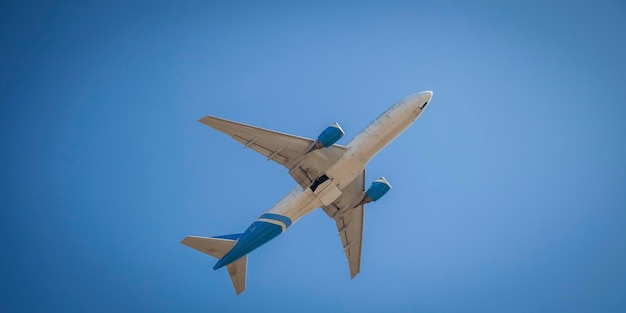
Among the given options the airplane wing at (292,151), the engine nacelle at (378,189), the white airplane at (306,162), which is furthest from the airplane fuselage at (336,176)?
the engine nacelle at (378,189)

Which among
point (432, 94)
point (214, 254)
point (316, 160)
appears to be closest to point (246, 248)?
point (214, 254)

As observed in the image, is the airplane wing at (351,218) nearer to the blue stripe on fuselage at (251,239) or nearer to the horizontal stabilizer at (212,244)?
the blue stripe on fuselage at (251,239)

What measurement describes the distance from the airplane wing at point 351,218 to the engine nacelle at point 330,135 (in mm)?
7325

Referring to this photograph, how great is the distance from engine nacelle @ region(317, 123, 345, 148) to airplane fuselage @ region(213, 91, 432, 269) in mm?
1897

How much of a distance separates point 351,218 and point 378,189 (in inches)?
197

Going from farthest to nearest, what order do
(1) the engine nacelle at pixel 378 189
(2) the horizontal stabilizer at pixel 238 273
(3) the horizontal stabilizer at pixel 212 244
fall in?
1. (1) the engine nacelle at pixel 378 189
2. (2) the horizontal stabilizer at pixel 238 273
3. (3) the horizontal stabilizer at pixel 212 244

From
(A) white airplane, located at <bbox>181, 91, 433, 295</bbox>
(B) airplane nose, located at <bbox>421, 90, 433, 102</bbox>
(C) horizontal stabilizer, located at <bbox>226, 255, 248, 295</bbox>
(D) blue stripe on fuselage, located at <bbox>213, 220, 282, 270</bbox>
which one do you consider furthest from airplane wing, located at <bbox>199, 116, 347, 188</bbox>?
(C) horizontal stabilizer, located at <bbox>226, 255, 248, 295</bbox>

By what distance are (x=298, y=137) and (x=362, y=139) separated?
15.7ft

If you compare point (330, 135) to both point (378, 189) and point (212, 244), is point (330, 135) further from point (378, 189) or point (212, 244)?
point (212, 244)

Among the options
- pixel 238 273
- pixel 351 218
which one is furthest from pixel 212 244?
pixel 351 218

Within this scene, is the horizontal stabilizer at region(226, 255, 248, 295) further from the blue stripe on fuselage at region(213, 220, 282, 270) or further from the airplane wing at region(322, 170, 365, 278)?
the airplane wing at region(322, 170, 365, 278)

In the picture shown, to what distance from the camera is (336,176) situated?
141ft

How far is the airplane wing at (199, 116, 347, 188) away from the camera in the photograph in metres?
41.7

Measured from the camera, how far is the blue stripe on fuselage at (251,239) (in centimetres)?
4169
